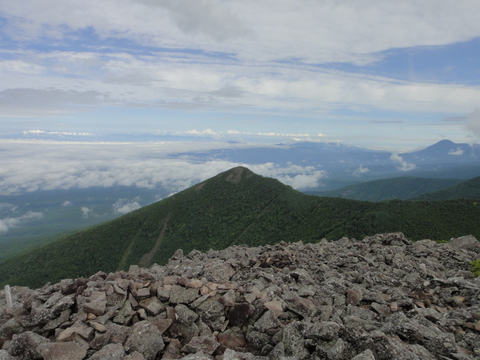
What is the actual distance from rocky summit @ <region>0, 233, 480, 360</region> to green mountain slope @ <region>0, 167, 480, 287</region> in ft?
282

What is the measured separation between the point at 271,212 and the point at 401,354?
14185cm

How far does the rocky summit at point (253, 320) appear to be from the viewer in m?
9.39

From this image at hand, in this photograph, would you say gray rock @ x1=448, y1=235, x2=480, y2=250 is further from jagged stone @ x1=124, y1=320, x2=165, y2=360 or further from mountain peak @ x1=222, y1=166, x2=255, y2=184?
mountain peak @ x1=222, y1=166, x2=255, y2=184

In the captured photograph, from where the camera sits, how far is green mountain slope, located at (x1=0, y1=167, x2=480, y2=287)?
100m

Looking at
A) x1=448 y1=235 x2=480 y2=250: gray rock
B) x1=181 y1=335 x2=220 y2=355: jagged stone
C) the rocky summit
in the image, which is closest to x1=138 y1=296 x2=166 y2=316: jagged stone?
the rocky summit

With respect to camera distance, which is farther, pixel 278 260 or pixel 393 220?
pixel 393 220

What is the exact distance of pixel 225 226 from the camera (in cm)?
14850

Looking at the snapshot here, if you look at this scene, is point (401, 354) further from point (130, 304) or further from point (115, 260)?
point (115, 260)

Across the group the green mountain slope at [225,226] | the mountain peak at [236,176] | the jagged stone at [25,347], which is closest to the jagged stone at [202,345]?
the jagged stone at [25,347]

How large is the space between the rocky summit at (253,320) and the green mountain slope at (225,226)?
3381 inches

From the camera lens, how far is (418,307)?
13.4m

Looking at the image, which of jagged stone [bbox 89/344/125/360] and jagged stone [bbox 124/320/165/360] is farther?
jagged stone [bbox 124/320/165/360]

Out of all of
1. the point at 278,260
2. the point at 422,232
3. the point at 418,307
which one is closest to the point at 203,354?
the point at 418,307

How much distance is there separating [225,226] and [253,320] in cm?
13814
